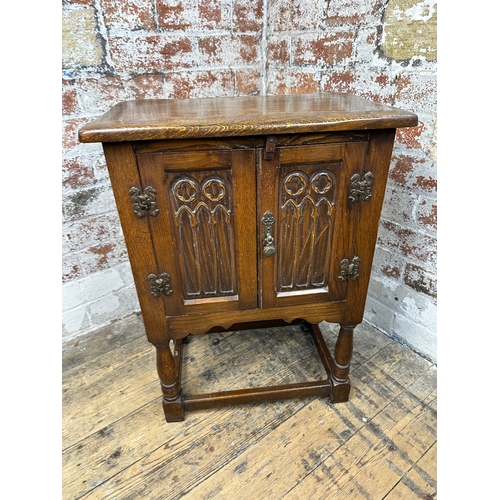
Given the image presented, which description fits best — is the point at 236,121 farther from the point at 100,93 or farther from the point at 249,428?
the point at 249,428

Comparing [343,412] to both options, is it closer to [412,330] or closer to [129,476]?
[412,330]

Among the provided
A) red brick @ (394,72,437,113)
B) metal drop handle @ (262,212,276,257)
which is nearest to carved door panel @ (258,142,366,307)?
metal drop handle @ (262,212,276,257)

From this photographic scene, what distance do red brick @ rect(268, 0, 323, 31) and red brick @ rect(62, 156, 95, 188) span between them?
3.11 ft

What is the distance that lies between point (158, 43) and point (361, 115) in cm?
92

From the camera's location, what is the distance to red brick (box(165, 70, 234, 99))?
145 cm

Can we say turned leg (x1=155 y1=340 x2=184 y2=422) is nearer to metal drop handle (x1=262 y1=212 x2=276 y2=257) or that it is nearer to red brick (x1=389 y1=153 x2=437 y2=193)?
metal drop handle (x1=262 y1=212 x2=276 y2=257)

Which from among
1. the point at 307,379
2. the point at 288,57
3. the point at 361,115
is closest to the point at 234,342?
the point at 307,379

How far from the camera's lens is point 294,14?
1.43 meters

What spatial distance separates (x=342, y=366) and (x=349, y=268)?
0.43m

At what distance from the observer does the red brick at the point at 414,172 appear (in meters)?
1.25

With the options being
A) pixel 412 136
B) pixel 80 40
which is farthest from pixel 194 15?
pixel 412 136

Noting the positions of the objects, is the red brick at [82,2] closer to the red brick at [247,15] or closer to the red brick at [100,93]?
the red brick at [100,93]

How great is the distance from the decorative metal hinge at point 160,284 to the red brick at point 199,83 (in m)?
0.83

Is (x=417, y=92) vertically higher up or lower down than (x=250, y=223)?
higher up
